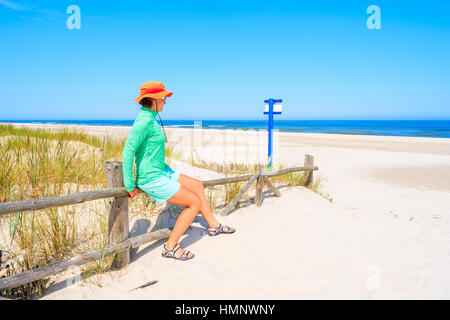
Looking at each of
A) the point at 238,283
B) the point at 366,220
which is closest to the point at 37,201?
the point at 238,283

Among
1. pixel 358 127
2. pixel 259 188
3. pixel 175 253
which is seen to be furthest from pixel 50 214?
pixel 358 127

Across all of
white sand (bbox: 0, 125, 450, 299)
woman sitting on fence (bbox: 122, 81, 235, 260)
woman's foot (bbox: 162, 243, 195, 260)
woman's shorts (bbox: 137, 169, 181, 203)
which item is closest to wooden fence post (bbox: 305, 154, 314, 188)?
white sand (bbox: 0, 125, 450, 299)

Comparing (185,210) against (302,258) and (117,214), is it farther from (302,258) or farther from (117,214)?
(302,258)

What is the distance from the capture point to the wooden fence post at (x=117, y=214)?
2.86 m

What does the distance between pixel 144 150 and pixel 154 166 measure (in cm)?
19

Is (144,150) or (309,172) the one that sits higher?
(144,150)

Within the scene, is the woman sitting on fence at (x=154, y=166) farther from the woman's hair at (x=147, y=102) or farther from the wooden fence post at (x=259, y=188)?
the wooden fence post at (x=259, y=188)

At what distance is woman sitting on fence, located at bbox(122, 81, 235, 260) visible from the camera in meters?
2.74

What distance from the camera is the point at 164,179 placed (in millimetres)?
2986

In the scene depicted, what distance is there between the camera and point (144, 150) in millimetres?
2869

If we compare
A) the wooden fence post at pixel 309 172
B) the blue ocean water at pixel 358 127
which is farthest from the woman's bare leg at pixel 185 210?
the blue ocean water at pixel 358 127

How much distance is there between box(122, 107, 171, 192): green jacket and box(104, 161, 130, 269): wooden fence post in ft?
0.47

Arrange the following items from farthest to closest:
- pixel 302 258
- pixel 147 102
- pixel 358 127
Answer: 1. pixel 358 127
2. pixel 302 258
3. pixel 147 102
